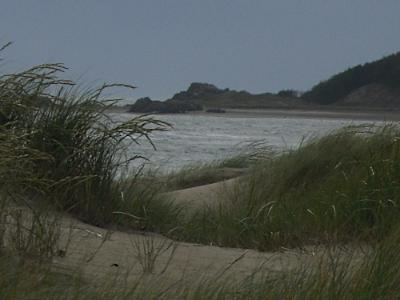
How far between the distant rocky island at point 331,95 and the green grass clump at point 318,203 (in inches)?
1310

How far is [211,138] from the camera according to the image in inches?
1026

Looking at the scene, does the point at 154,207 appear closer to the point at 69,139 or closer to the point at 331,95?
the point at 69,139

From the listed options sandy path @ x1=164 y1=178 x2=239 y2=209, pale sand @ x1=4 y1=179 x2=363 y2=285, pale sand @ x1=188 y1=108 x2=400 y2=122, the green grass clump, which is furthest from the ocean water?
pale sand @ x1=4 y1=179 x2=363 y2=285

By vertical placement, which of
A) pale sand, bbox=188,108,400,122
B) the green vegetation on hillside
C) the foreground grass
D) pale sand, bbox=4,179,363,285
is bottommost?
pale sand, bbox=188,108,400,122

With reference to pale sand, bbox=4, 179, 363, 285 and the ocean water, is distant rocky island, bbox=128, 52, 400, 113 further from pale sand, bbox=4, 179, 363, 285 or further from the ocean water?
pale sand, bbox=4, 179, 363, 285

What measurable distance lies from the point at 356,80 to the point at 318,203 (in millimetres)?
43905

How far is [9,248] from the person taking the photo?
178 inches

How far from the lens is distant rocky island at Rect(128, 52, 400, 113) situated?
45.0 m

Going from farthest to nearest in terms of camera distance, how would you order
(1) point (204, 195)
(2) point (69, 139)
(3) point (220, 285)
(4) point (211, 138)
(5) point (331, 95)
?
(5) point (331, 95) < (4) point (211, 138) < (1) point (204, 195) < (2) point (69, 139) < (3) point (220, 285)

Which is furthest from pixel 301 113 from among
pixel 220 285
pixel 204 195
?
pixel 220 285

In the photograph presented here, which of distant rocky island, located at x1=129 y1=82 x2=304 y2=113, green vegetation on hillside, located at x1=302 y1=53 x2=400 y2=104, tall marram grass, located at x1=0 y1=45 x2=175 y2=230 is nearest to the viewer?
tall marram grass, located at x1=0 y1=45 x2=175 y2=230

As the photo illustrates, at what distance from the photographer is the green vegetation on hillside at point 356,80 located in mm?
46875

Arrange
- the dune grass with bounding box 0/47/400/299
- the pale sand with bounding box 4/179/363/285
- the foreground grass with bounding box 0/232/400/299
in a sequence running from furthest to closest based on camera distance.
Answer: the pale sand with bounding box 4/179/363/285 < the dune grass with bounding box 0/47/400/299 < the foreground grass with bounding box 0/232/400/299

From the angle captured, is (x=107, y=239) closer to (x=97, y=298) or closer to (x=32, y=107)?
(x=32, y=107)
